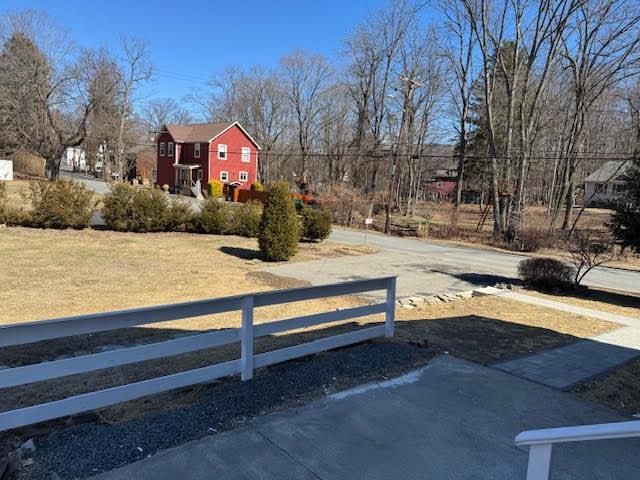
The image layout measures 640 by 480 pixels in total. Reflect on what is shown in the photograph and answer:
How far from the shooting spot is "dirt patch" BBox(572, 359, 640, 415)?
14.6ft

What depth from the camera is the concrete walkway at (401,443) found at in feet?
9.61

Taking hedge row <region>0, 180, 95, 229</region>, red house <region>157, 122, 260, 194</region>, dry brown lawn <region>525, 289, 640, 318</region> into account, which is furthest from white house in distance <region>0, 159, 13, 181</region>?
dry brown lawn <region>525, 289, 640, 318</region>

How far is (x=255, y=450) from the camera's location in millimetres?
3104

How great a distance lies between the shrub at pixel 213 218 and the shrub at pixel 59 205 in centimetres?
A: 378

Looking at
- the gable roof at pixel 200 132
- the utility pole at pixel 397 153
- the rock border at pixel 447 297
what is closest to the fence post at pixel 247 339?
the rock border at pixel 447 297

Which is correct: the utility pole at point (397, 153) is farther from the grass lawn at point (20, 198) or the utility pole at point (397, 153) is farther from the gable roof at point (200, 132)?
the gable roof at point (200, 132)

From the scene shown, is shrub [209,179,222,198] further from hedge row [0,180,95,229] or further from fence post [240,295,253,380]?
fence post [240,295,253,380]

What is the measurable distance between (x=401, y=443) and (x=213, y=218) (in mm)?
15012

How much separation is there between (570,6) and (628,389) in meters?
23.0

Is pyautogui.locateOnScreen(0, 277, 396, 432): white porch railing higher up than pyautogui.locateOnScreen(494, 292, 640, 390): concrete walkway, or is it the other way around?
pyautogui.locateOnScreen(0, 277, 396, 432): white porch railing

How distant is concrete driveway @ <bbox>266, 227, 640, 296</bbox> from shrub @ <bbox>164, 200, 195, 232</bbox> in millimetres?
6197

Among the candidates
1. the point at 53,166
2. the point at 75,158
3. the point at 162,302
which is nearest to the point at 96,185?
the point at 53,166

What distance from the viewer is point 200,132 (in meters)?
46.6

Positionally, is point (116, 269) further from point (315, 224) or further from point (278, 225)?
point (315, 224)
